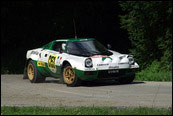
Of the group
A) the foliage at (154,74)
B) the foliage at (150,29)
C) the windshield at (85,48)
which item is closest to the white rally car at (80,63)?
the windshield at (85,48)

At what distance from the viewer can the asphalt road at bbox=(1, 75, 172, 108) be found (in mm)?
12070

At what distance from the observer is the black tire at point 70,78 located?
1630 centimetres

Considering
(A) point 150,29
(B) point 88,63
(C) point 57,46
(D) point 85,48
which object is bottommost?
(B) point 88,63

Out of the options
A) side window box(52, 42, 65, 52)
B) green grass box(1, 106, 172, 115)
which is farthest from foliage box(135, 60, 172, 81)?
green grass box(1, 106, 172, 115)

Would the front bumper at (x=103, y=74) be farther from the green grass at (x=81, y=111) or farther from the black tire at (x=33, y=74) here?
the green grass at (x=81, y=111)

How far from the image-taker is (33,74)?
18.3m

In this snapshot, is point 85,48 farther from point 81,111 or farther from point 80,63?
point 81,111

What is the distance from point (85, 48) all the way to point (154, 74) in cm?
397

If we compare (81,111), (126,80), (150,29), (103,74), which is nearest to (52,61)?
(103,74)

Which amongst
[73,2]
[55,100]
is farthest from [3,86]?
[73,2]

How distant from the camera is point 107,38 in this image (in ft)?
106

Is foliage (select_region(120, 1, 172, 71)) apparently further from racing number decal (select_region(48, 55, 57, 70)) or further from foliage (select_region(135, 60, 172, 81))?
racing number decal (select_region(48, 55, 57, 70))

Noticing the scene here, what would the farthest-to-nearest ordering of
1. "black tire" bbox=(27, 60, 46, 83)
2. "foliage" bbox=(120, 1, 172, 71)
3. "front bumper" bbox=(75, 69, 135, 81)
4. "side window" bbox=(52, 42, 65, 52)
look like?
"foliage" bbox=(120, 1, 172, 71) < "black tire" bbox=(27, 60, 46, 83) < "side window" bbox=(52, 42, 65, 52) < "front bumper" bbox=(75, 69, 135, 81)

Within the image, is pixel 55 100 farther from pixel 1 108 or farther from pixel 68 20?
pixel 68 20
